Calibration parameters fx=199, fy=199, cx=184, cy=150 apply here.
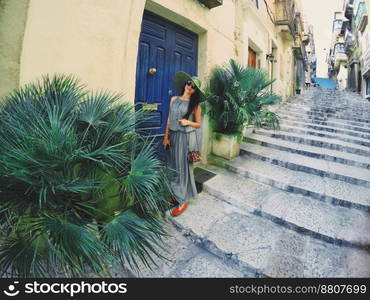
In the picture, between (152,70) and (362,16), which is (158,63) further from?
(362,16)

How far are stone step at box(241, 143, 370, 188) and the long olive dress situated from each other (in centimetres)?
219

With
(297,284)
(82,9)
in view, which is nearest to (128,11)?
(82,9)

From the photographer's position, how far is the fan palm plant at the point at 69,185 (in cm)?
130

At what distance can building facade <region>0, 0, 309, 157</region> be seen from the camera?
6.17ft

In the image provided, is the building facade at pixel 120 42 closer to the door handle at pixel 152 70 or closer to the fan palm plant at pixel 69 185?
the door handle at pixel 152 70

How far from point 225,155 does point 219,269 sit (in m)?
2.55

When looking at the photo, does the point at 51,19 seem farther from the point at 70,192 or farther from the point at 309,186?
the point at 309,186

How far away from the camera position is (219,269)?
1.79 m

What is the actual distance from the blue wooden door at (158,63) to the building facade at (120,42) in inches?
0.6

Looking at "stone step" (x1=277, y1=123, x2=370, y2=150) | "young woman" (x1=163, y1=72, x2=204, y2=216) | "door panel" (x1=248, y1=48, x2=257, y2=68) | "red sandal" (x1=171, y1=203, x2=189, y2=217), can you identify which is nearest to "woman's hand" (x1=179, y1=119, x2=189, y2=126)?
"young woman" (x1=163, y1=72, x2=204, y2=216)

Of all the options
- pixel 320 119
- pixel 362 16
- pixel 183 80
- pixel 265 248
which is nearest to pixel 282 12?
pixel 320 119

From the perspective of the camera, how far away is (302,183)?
3.17 meters

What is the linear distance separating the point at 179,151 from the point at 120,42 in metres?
1.54

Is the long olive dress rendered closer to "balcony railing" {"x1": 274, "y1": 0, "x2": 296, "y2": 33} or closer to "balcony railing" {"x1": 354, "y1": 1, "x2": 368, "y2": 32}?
"balcony railing" {"x1": 274, "y1": 0, "x2": 296, "y2": 33}
